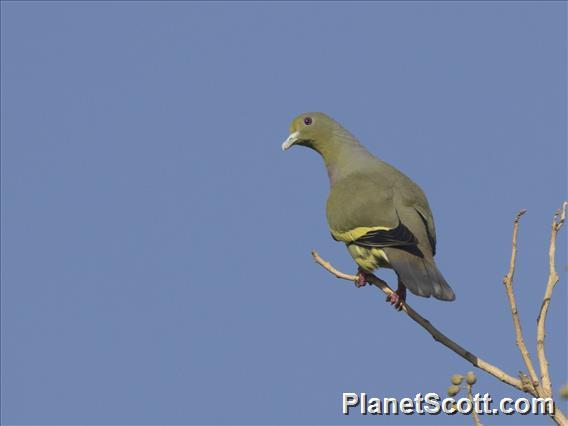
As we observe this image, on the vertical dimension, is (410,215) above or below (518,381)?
→ above

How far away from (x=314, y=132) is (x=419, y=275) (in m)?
3.12

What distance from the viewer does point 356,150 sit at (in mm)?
9305

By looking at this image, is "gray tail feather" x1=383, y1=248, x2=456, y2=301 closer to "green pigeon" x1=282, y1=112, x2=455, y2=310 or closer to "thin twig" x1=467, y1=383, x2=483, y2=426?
"green pigeon" x1=282, y1=112, x2=455, y2=310

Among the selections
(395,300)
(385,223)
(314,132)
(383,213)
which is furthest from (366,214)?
(314,132)

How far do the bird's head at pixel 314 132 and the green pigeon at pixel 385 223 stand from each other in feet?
1.53

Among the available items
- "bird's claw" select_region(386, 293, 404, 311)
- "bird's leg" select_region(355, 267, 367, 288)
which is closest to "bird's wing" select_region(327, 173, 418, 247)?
"bird's leg" select_region(355, 267, 367, 288)

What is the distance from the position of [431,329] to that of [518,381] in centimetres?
75

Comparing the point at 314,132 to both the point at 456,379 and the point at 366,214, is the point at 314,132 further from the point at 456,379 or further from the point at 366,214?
the point at 456,379

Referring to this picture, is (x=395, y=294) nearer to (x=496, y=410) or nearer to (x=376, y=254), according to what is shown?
(x=376, y=254)

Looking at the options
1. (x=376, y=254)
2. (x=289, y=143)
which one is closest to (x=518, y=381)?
(x=376, y=254)

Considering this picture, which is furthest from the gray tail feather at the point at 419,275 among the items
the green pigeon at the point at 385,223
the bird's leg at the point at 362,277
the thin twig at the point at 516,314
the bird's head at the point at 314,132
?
the bird's head at the point at 314,132

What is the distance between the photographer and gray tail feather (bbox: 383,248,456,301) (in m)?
6.76

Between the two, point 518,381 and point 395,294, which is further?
point 395,294

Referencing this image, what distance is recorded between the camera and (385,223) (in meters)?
7.52
